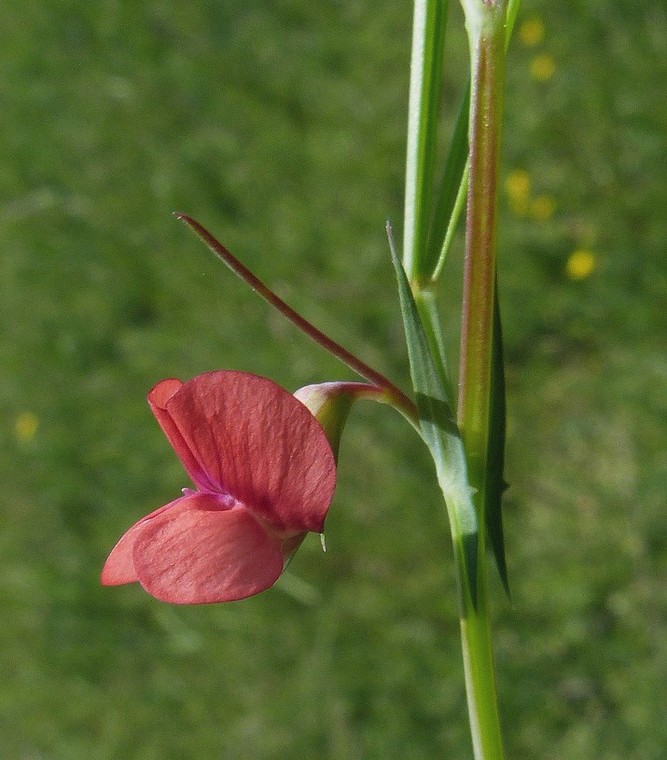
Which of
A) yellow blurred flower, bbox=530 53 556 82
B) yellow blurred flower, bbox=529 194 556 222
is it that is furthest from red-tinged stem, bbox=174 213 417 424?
yellow blurred flower, bbox=530 53 556 82

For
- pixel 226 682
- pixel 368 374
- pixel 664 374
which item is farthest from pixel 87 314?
pixel 368 374

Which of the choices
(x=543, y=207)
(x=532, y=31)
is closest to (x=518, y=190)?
(x=543, y=207)

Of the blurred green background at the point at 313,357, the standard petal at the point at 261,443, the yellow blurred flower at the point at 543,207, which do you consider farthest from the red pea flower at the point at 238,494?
the yellow blurred flower at the point at 543,207

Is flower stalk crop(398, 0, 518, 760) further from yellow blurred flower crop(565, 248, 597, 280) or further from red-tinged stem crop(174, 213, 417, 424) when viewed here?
yellow blurred flower crop(565, 248, 597, 280)

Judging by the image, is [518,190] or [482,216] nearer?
[482,216]

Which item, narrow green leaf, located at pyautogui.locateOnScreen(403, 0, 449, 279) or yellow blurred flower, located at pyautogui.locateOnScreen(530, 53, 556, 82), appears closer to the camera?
narrow green leaf, located at pyautogui.locateOnScreen(403, 0, 449, 279)

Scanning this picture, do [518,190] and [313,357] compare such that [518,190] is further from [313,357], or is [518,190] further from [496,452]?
[496,452]

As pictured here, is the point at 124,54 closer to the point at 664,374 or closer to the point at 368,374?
the point at 664,374
